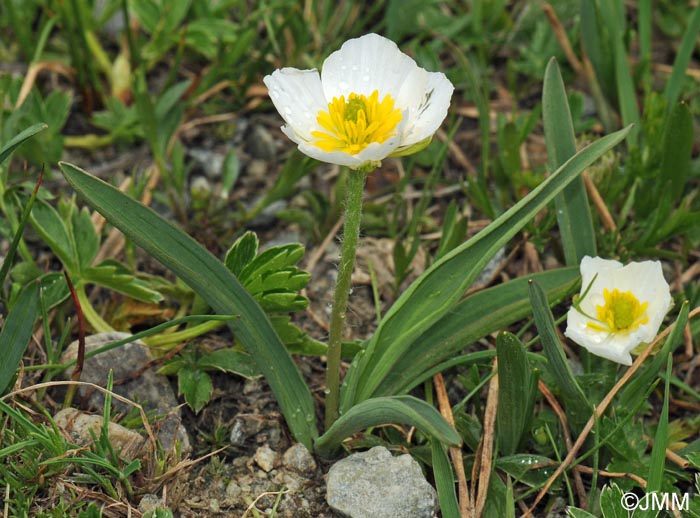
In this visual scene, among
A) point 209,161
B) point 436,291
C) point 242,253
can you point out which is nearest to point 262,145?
point 209,161

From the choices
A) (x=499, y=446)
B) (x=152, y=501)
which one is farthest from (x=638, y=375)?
(x=152, y=501)

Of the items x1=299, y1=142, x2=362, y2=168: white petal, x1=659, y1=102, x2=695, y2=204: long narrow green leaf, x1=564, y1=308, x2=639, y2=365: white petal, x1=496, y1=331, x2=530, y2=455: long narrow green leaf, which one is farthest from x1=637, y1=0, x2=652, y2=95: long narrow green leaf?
x1=299, y1=142, x2=362, y2=168: white petal

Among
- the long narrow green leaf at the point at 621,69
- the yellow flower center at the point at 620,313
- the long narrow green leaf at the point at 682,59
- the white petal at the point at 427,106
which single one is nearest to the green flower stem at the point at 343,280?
the white petal at the point at 427,106

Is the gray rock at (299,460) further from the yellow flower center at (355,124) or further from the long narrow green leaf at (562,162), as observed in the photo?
the long narrow green leaf at (562,162)

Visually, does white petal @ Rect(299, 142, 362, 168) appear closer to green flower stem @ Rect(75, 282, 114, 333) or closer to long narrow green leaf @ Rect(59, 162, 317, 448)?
long narrow green leaf @ Rect(59, 162, 317, 448)

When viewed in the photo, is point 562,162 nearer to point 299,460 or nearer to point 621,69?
point 621,69

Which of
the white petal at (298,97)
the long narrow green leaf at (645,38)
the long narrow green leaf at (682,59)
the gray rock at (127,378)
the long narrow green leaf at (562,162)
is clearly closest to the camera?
the white petal at (298,97)
